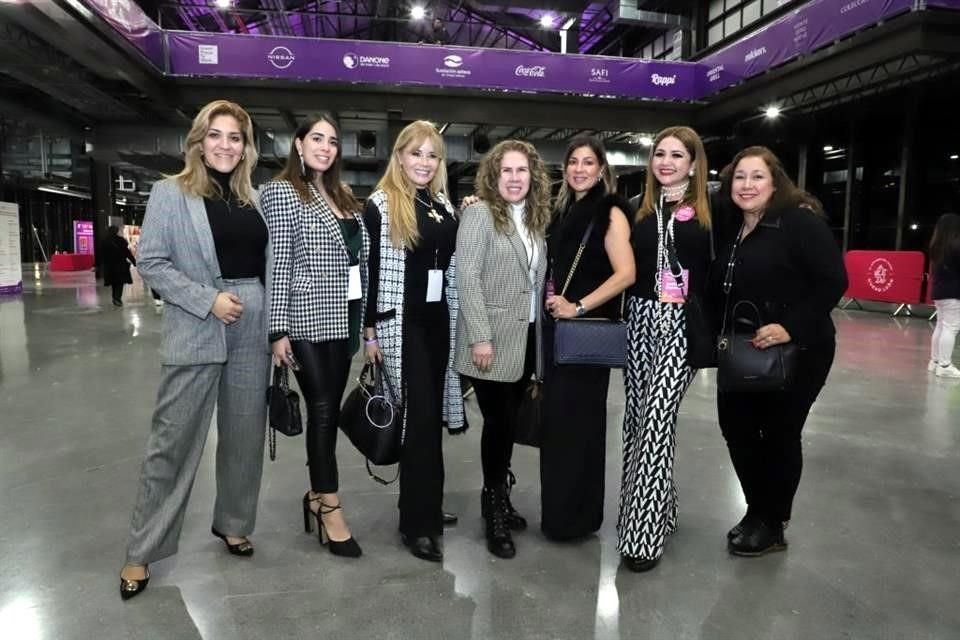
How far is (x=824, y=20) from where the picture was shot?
930cm

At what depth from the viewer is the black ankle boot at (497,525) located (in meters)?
2.26

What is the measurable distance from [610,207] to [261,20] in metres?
21.6

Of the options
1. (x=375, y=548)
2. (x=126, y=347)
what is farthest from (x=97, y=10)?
(x=375, y=548)

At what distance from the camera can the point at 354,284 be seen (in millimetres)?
2186

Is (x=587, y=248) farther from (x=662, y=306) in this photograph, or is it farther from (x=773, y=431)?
(x=773, y=431)

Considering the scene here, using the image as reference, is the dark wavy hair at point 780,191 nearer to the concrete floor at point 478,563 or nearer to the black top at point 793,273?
the black top at point 793,273

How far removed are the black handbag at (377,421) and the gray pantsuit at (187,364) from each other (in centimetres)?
34

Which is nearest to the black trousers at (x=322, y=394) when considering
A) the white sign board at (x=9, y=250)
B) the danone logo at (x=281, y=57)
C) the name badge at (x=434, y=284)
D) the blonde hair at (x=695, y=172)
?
the name badge at (x=434, y=284)

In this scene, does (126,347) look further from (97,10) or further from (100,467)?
(97,10)

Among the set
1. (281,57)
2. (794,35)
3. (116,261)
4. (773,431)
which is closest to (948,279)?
(773,431)

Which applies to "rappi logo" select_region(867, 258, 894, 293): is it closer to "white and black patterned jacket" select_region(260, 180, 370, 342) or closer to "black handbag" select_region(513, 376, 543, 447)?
"black handbag" select_region(513, 376, 543, 447)

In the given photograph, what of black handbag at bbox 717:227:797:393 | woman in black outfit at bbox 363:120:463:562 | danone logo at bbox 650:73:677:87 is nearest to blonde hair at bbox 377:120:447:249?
woman in black outfit at bbox 363:120:463:562

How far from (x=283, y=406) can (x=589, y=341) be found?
41.7 inches

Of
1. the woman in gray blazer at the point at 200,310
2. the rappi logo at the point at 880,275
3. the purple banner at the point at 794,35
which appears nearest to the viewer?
the woman in gray blazer at the point at 200,310
